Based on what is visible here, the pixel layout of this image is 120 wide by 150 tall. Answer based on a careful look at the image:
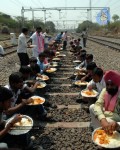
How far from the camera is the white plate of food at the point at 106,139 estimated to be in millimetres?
3566

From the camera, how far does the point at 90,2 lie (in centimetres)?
6316

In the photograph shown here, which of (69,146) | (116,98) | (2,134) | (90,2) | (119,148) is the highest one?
(90,2)

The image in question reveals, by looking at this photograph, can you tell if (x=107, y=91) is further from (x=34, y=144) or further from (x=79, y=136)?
(x=34, y=144)

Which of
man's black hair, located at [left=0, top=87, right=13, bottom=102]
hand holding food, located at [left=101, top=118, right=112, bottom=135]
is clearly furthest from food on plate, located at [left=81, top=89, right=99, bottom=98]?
man's black hair, located at [left=0, top=87, right=13, bottom=102]

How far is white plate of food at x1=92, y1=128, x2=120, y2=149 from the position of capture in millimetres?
3566

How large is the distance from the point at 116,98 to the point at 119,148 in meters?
0.81

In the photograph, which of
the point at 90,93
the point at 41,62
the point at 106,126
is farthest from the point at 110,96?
the point at 41,62

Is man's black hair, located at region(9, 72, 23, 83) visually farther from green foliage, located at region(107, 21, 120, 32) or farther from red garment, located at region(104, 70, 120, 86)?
green foliage, located at region(107, 21, 120, 32)

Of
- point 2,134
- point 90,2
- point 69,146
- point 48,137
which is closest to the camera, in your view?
point 2,134

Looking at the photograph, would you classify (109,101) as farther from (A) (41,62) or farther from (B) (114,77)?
(A) (41,62)

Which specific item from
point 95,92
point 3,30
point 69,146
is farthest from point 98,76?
point 3,30

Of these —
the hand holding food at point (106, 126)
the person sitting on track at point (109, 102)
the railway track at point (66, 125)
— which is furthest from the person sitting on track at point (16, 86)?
the hand holding food at point (106, 126)

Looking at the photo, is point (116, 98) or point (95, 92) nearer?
point (116, 98)

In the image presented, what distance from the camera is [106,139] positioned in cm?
370
